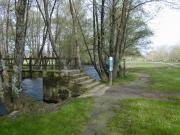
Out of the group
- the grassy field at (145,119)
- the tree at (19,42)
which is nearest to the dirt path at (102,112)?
the grassy field at (145,119)

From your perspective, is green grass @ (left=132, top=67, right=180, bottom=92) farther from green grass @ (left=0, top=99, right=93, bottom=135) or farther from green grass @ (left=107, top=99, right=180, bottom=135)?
green grass @ (left=0, top=99, right=93, bottom=135)

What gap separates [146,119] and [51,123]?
3.03 m

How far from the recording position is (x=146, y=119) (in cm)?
872

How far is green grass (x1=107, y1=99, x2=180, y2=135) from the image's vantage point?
773cm

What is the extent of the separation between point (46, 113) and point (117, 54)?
11641mm

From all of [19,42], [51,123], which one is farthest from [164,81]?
[51,123]

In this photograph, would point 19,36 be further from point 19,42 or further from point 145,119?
point 145,119

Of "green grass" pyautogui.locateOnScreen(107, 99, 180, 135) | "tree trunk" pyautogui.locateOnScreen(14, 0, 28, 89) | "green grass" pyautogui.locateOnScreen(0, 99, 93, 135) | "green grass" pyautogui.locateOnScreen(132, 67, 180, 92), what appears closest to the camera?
"green grass" pyautogui.locateOnScreen(107, 99, 180, 135)

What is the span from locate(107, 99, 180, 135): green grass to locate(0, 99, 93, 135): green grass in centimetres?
109

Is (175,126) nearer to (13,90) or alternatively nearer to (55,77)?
(13,90)

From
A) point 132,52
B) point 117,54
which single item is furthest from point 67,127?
A: point 132,52

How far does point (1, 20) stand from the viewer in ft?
130

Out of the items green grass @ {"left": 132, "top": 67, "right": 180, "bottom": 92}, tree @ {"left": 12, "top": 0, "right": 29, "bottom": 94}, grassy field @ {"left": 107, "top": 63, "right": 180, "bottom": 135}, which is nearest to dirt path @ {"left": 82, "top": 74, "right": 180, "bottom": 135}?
grassy field @ {"left": 107, "top": 63, "right": 180, "bottom": 135}

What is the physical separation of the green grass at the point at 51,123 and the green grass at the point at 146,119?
3.58 ft
